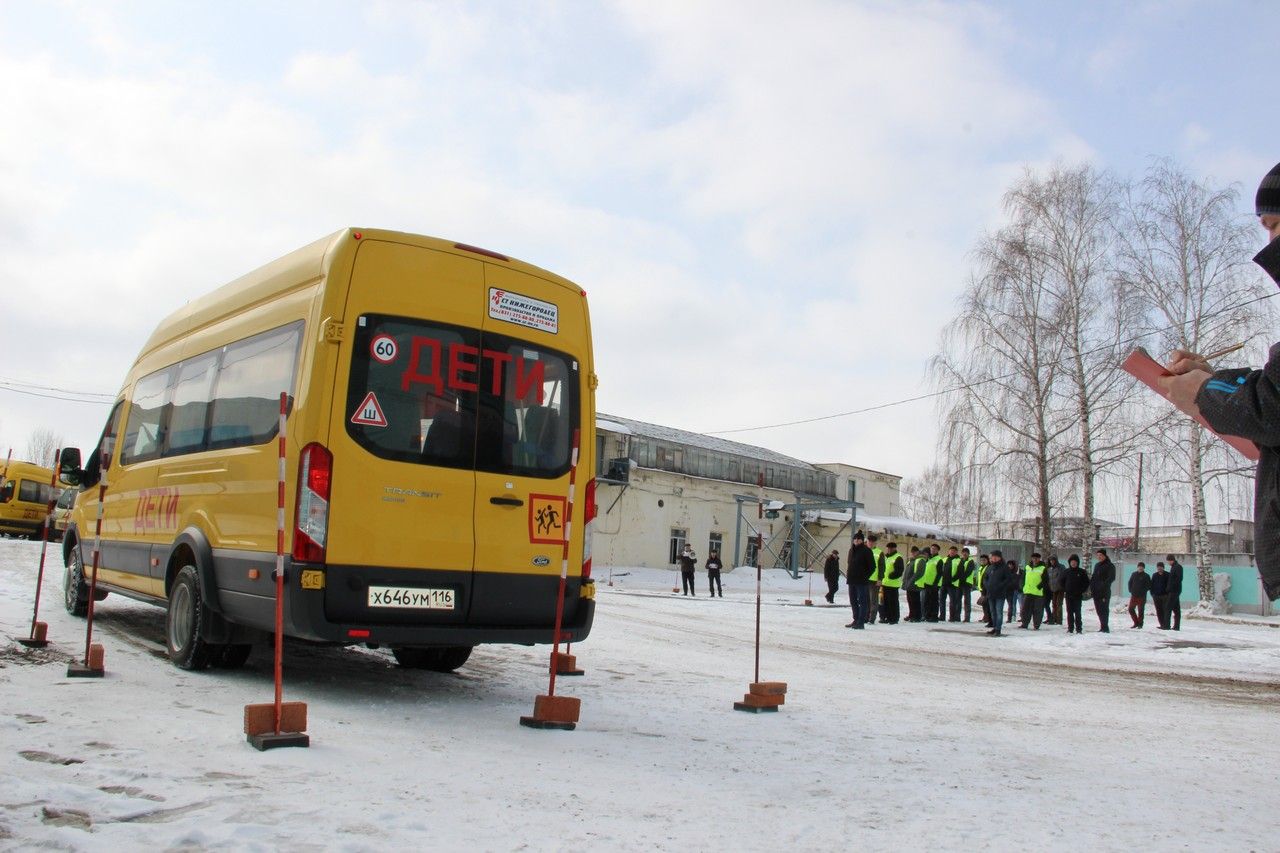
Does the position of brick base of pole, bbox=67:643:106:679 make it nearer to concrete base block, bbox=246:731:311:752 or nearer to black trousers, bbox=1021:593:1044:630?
concrete base block, bbox=246:731:311:752

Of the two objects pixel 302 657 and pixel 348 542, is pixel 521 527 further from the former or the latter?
pixel 302 657

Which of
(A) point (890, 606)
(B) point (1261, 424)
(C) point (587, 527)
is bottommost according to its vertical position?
(A) point (890, 606)

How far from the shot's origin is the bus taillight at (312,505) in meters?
6.27

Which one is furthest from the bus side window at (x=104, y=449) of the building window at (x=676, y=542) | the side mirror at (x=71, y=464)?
the building window at (x=676, y=542)

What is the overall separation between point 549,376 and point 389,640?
2228mm

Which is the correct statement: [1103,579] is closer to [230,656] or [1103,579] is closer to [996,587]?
[996,587]

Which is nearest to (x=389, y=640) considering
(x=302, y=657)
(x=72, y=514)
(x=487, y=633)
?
(x=487, y=633)

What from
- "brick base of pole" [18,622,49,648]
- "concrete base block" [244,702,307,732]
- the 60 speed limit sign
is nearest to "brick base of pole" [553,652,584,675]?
the 60 speed limit sign

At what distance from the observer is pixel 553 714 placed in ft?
20.7

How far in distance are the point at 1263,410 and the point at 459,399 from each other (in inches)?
208

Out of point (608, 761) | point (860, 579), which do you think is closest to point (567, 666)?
point (608, 761)

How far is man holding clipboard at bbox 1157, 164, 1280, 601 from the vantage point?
243 cm

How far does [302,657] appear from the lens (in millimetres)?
9117

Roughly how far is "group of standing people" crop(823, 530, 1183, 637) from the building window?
24.3 metres
